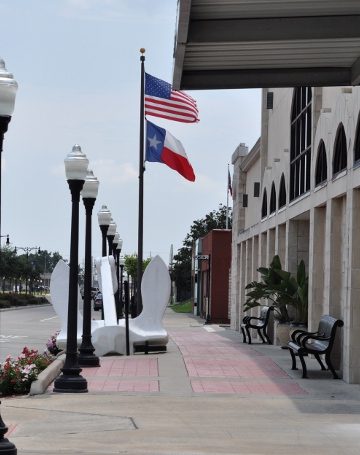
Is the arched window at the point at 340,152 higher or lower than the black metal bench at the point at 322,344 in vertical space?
higher

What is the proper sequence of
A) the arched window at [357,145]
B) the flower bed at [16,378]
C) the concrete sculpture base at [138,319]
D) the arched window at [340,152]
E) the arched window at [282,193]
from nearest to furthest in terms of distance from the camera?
1. the flower bed at [16,378]
2. the arched window at [357,145]
3. the arched window at [340,152]
4. the concrete sculpture base at [138,319]
5. the arched window at [282,193]

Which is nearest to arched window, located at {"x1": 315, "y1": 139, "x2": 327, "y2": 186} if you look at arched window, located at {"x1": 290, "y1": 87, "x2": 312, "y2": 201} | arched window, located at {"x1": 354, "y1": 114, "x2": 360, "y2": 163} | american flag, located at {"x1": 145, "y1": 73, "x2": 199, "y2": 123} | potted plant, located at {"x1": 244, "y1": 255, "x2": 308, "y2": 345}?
arched window, located at {"x1": 290, "y1": 87, "x2": 312, "y2": 201}

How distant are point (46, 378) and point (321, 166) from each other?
844cm

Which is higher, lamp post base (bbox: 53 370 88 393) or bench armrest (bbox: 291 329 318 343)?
bench armrest (bbox: 291 329 318 343)

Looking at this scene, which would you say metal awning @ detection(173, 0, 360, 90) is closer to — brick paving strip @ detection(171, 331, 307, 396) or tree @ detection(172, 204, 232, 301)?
brick paving strip @ detection(171, 331, 307, 396)

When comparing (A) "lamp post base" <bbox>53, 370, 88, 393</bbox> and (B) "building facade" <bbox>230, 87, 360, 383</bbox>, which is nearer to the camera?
(A) "lamp post base" <bbox>53, 370, 88, 393</bbox>

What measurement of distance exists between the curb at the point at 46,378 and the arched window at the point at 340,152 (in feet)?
20.0

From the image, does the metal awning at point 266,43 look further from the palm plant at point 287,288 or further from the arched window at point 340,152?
the palm plant at point 287,288

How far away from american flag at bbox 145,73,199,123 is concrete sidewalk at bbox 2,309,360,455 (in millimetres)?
10377

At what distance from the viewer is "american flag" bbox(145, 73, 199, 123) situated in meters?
29.3

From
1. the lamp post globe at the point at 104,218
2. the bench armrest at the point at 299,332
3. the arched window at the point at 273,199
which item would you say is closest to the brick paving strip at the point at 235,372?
the bench armrest at the point at 299,332

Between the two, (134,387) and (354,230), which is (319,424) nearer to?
(134,387)

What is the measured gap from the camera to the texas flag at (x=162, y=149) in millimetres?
30734

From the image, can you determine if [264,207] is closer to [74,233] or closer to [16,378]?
[74,233]
